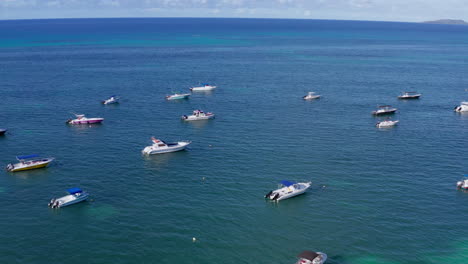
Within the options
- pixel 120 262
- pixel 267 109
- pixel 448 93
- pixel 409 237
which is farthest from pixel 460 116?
pixel 120 262

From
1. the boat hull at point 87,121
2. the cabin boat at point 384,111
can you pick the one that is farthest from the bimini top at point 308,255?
the boat hull at point 87,121

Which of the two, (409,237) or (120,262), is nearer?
(120,262)

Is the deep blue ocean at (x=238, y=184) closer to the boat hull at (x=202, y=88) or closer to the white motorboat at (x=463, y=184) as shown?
the white motorboat at (x=463, y=184)

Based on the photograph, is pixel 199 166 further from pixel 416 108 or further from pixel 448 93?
pixel 448 93

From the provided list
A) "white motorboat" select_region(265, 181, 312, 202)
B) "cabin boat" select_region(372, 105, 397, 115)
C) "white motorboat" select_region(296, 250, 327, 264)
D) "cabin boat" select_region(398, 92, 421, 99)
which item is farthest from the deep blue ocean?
"cabin boat" select_region(398, 92, 421, 99)

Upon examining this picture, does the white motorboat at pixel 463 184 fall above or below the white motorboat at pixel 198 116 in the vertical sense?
below
